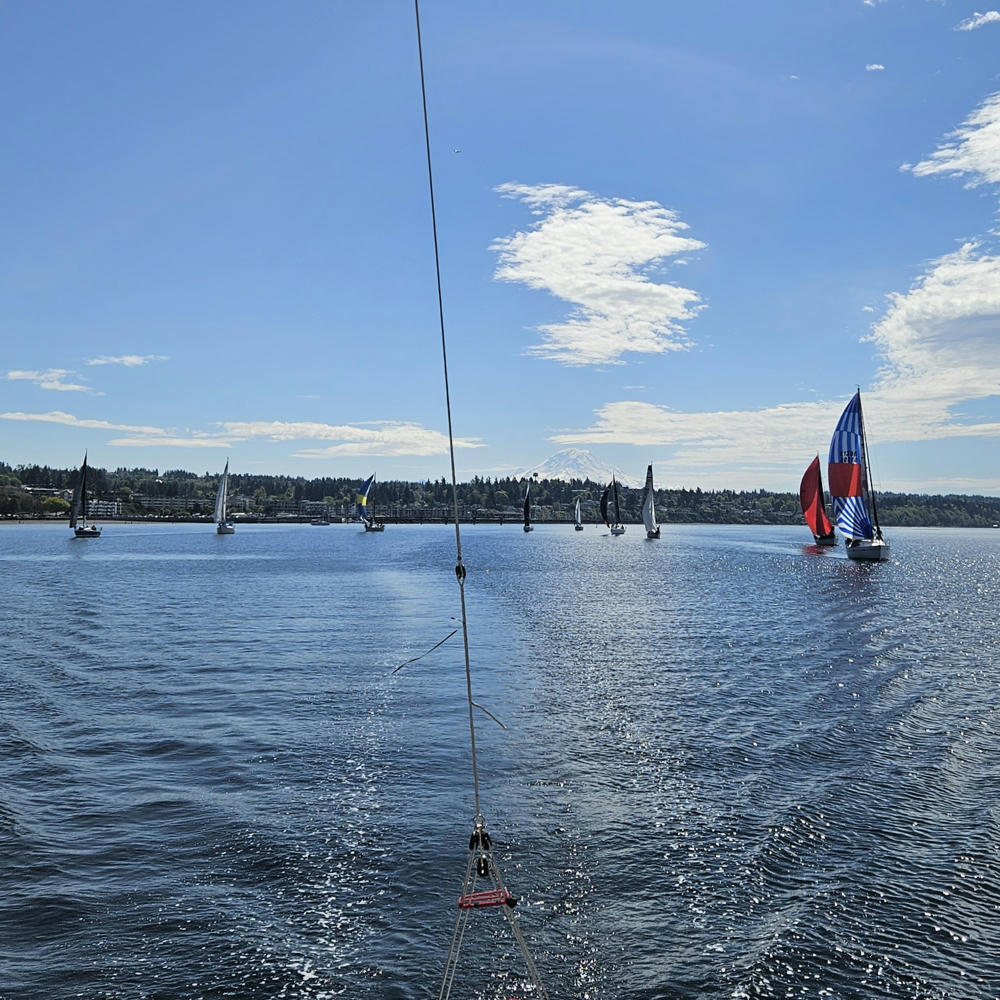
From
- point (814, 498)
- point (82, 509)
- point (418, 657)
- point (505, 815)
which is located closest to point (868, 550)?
point (814, 498)

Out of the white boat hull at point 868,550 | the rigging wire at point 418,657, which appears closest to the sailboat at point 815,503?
the white boat hull at point 868,550

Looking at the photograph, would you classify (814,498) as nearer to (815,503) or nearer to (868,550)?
(815,503)

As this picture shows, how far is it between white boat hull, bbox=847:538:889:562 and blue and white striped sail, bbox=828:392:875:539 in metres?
5.46

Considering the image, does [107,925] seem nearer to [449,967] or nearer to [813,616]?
[449,967]

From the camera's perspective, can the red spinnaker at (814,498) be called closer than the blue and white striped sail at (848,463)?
No

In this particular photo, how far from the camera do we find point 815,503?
118 meters

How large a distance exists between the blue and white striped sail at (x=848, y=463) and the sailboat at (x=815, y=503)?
20.2 meters

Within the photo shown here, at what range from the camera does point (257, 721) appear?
2322cm

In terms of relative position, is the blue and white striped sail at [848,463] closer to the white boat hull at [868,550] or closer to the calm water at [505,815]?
the white boat hull at [868,550]

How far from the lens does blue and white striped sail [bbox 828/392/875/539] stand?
84.8 m

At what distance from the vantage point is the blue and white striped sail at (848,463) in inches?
3339

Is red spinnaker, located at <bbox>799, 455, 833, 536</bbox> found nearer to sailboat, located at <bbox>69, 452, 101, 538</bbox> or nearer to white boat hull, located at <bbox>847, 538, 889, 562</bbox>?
white boat hull, located at <bbox>847, 538, 889, 562</bbox>

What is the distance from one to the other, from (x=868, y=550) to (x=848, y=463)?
11900 millimetres

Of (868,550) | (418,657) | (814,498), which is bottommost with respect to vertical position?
(418,657)
